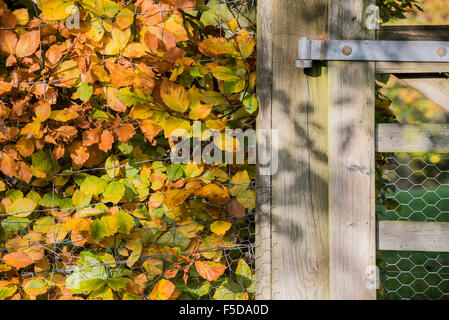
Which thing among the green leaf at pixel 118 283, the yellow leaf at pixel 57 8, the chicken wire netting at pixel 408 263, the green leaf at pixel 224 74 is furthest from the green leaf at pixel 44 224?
the chicken wire netting at pixel 408 263

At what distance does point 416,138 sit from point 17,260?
67.5 inches

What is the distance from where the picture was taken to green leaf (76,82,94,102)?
1832 millimetres

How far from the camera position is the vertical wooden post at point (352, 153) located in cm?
178

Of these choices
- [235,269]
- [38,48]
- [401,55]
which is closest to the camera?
[401,55]

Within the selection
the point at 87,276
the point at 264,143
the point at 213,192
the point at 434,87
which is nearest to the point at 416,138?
the point at 434,87

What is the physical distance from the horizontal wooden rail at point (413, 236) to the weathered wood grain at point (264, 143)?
0.46 metres

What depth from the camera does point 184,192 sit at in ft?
5.83

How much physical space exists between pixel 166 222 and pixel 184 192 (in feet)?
0.84

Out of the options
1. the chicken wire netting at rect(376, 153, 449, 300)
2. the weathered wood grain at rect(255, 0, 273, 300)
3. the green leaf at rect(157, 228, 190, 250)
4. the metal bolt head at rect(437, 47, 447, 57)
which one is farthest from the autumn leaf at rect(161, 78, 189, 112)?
the chicken wire netting at rect(376, 153, 449, 300)

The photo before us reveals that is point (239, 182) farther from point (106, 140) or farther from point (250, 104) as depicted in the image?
point (106, 140)

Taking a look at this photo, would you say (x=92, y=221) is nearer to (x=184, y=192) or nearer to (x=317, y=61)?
(x=184, y=192)

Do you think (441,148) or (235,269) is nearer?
(441,148)

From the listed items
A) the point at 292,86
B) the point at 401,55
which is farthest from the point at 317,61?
the point at 401,55

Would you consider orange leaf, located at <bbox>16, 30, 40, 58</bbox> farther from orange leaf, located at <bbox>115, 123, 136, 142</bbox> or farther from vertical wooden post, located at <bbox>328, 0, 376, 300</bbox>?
vertical wooden post, located at <bbox>328, 0, 376, 300</bbox>
